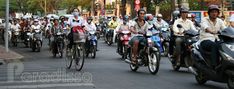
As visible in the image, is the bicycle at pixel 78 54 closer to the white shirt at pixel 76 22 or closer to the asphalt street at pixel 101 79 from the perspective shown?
the asphalt street at pixel 101 79

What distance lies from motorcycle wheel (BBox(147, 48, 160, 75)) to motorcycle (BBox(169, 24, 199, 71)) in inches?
34.7

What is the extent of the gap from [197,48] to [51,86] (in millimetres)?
3223

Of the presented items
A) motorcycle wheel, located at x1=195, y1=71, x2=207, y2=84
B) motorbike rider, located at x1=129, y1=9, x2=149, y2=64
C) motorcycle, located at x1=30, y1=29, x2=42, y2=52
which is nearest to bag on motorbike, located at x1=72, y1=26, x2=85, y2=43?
motorbike rider, located at x1=129, y1=9, x2=149, y2=64

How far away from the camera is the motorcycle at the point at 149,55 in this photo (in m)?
13.4

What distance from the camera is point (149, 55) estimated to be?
45.2 ft

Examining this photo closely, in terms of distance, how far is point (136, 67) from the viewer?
1458 cm

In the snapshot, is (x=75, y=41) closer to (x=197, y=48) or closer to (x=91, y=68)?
(x=91, y=68)

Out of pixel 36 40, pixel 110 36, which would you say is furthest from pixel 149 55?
pixel 110 36

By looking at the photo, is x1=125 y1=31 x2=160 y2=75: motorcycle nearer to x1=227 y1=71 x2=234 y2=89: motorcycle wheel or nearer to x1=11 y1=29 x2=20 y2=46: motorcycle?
x1=227 y1=71 x2=234 y2=89: motorcycle wheel

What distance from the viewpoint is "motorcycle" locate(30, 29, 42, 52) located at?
81.9 feet

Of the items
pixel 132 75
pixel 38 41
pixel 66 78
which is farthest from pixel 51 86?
pixel 38 41

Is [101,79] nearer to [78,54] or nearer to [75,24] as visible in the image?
[78,54]

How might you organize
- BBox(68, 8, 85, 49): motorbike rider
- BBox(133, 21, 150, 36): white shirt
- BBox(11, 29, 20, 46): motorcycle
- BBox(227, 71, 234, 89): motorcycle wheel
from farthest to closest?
1. BBox(11, 29, 20, 46): motorcycle
2. BBox(68, 8, 85, 49): motorbike rider
3. BBox(133, 21, 150, 36): white shirt
4. BBox(227, 71, 234, 89): motorcycle wheel

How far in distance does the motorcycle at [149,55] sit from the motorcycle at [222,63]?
2.01m
